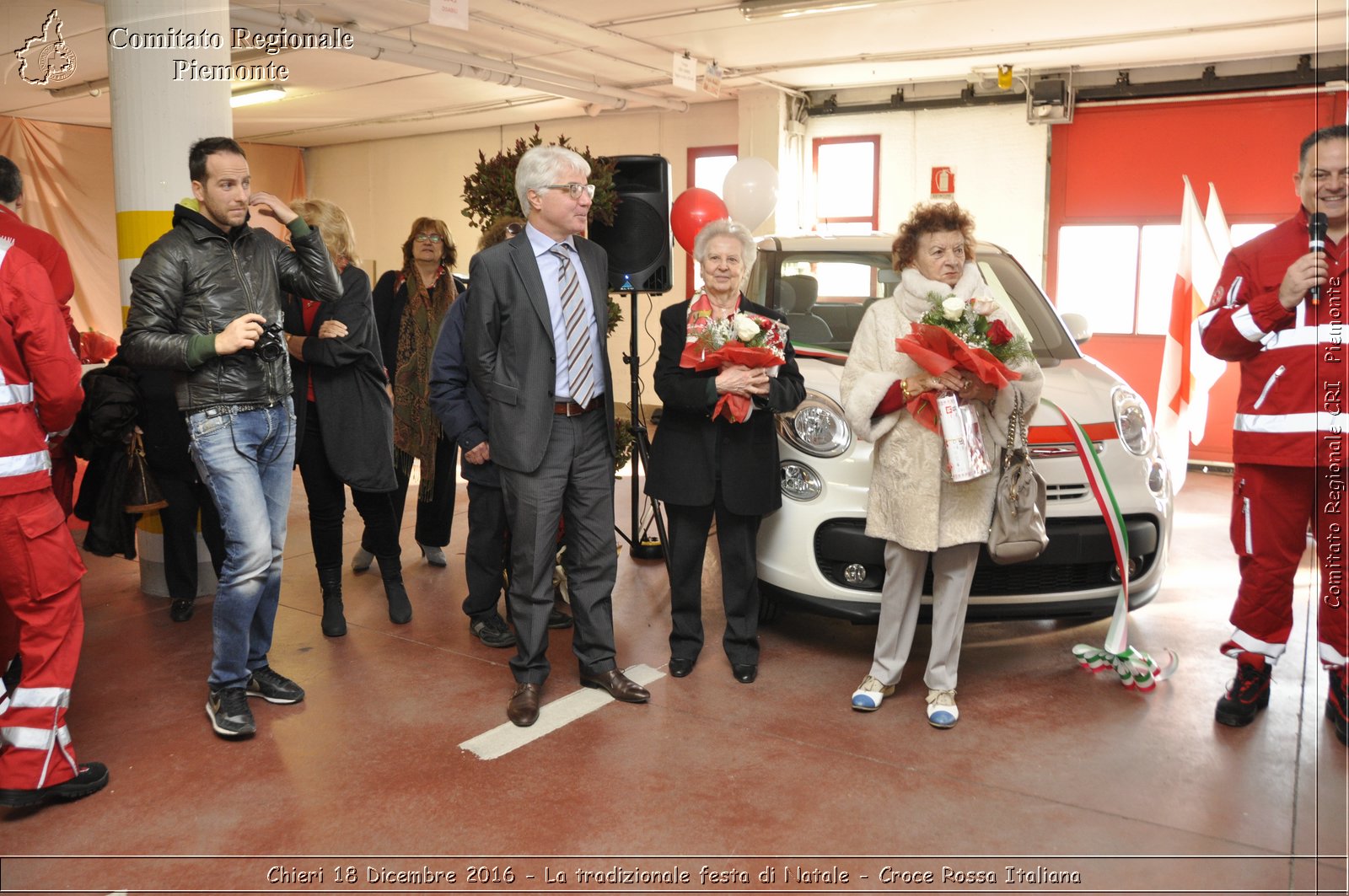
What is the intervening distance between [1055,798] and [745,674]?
1.22 metres

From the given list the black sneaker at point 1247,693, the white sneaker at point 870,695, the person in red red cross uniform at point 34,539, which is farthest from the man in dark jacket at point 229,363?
the black sneaker at point 1247,693

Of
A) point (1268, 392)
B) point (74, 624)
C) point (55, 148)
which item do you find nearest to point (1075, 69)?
point (1268, 392)

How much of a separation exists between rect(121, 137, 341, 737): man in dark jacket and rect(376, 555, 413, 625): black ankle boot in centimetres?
109

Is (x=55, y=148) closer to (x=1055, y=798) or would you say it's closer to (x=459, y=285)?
(x=459, y=285)

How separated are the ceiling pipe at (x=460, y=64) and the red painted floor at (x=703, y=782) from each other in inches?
221

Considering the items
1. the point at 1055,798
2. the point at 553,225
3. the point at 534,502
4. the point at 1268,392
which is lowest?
the point at 1055,798

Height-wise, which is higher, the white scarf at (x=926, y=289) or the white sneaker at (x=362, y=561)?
the white scarf at (x=926, y=289)

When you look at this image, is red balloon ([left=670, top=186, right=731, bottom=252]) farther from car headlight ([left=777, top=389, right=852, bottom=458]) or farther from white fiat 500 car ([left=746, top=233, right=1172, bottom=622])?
car headlight ([left=777, top=389, right=852, bottom=458])

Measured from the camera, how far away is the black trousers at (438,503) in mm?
5000

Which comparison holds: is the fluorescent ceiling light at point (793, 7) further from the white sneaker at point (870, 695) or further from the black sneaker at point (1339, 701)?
the black sneaker at point (1339, 701)

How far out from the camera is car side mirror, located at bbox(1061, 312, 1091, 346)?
4870 millimetres

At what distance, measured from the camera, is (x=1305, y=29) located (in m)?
7.92

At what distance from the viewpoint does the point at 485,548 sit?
419 centimetres

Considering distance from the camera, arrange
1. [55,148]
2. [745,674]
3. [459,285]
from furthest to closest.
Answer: [55,148], [459,285], [745,674]
